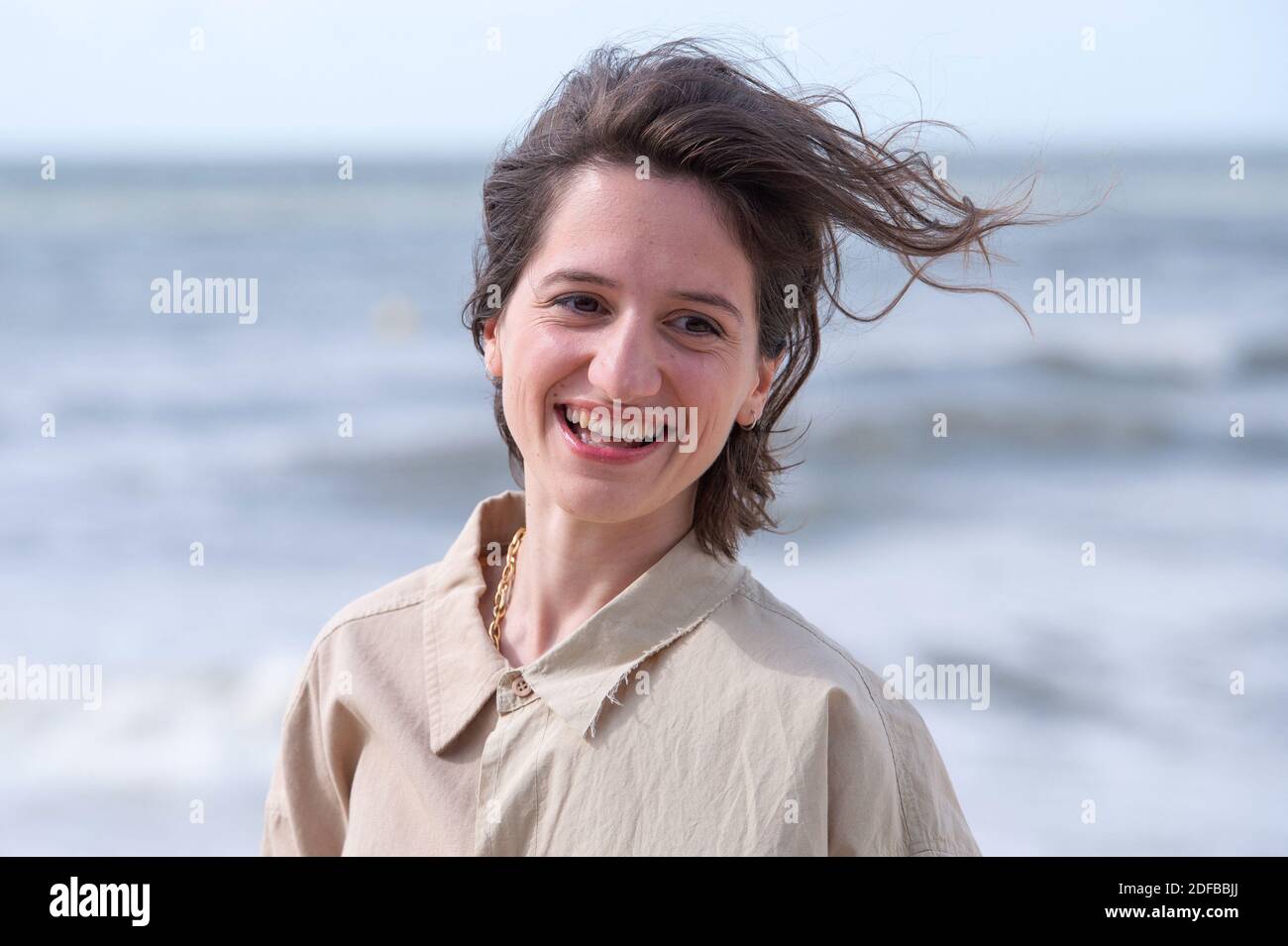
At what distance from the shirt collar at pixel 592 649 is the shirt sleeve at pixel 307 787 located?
0.77 feet

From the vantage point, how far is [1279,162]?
2097 centimetres

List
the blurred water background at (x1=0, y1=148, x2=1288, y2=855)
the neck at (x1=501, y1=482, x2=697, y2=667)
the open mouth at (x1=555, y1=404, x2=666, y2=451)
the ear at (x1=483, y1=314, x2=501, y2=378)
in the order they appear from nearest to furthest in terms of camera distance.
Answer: the open mouth at (x1=555, y1=404, x2=666, y2=451), the neck at (x1=501, y1=482, x2=697, y2=667), the ear at (x1=483, y1=314, x2=501, y2=378), the blurred water background at (x1=0, y1=148, x2=1288, y2=855)

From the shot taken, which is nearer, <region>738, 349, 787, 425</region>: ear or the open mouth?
the open mouth

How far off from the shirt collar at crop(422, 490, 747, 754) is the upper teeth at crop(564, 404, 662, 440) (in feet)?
0.71

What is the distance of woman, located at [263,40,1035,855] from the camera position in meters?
1.75

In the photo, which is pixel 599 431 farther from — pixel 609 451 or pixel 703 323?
pixel 703 323

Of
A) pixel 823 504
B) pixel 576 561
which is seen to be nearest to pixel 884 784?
pixel 576 561

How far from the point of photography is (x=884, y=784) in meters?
1.75

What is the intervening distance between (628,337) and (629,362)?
3 cm

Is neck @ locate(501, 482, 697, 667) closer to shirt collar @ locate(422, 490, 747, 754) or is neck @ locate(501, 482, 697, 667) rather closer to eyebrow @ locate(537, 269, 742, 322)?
shirt collar @ locate(422, 490, 747, 754)

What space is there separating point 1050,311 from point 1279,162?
33.8ft

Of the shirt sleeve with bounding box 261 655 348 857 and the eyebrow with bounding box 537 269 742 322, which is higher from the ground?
the eyebrow with bounding box 537 269 742 322

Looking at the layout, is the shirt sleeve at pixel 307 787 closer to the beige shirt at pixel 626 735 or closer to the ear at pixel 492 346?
the beige shirt at pixel 626 735

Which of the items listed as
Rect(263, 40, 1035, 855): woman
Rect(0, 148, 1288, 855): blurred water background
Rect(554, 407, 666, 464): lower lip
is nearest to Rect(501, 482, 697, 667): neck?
Rect(263, 40, 1035, 855): woman
